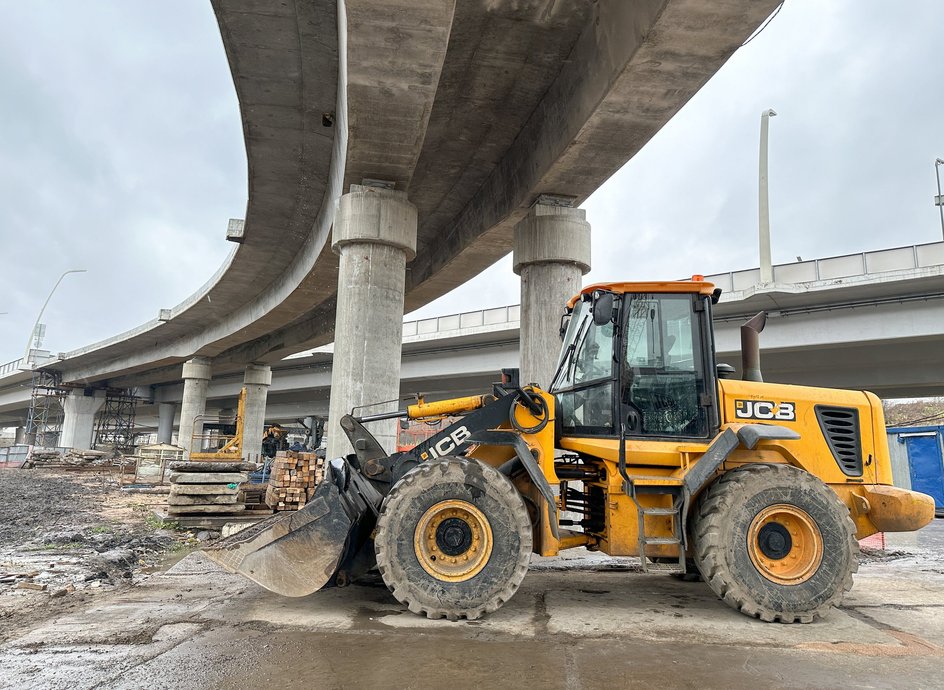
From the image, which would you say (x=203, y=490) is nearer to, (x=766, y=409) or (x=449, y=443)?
(x=449, y=443)

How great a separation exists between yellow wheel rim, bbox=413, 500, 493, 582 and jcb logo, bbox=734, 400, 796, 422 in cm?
266

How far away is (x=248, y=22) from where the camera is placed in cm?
862

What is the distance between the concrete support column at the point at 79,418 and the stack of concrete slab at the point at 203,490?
42537 millimetres

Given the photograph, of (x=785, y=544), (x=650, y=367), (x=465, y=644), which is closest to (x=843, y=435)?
(x=785, y=544)

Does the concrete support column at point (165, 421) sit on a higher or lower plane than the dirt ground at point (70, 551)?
higher

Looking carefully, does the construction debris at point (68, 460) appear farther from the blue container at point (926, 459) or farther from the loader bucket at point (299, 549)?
the blue container at point (926, 459)

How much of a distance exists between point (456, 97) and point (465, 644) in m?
8.24

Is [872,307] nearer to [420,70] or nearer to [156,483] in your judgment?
[420,70]

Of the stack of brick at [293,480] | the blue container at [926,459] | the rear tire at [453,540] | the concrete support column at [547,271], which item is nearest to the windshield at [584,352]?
the rear tire at [453,540]

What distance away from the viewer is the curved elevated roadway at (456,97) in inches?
274

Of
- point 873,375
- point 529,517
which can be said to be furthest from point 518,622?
point 873,375

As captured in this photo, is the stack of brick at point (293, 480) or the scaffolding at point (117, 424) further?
the scaffolding at point (117, 424)

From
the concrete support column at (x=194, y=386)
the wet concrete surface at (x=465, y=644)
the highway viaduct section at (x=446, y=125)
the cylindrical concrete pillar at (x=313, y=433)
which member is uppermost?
the highway viaduct section at (x=446, y=125)

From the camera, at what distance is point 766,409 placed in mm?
5859
